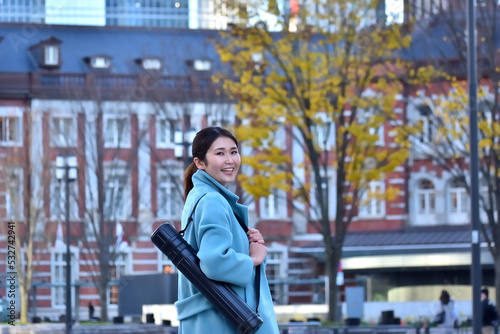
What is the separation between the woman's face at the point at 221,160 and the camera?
4887 millimetres

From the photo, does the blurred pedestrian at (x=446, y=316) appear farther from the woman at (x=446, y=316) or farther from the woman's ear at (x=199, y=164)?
the woman's ear at (x=199, y=164)

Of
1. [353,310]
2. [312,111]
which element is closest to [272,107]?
[312,111]

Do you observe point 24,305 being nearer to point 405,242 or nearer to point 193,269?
point 405,242

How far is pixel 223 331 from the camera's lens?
182 inches

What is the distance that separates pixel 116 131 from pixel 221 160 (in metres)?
38.5

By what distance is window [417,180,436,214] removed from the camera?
154 feet

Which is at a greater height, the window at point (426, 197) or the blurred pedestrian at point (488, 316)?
the window at point (426, 197)

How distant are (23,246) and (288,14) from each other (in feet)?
65.0

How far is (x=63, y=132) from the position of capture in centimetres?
4134

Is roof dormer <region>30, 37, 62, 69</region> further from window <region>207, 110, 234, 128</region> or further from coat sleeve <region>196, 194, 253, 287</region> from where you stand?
coat sleeve <region>196, 194, 253, 287</region>

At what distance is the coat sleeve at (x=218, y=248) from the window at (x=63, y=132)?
117 ft

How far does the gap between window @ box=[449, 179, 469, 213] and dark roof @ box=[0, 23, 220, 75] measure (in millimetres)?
10472

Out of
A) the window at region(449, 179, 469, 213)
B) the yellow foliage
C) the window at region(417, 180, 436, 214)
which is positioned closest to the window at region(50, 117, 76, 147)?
the window at region(417, 180, 436, 214)

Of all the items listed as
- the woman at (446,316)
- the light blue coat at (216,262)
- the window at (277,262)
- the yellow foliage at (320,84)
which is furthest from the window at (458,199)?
the light blue coat at (216,262)
